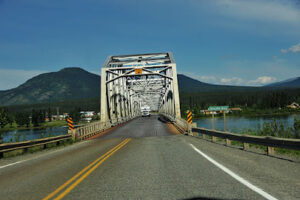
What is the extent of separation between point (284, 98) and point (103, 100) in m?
126

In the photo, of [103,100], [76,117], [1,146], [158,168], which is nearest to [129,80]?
[103,100]

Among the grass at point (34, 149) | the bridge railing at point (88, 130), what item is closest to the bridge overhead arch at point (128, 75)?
the bridge railing at point (88, 130)

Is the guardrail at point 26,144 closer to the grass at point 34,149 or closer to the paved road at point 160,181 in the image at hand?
the grass at point 34,149

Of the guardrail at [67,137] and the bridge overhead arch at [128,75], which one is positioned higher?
the bridge overhead arch at [128,75]

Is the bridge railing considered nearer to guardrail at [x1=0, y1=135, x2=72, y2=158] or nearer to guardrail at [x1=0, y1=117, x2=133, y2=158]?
guardrail at [x1=0, y1=117, x2=133, y2=158]

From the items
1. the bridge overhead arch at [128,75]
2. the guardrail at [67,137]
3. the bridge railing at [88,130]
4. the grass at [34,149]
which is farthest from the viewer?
the bridge overhead arch at [128,75]

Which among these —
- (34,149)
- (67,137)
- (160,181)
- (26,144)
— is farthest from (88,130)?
(160,181)

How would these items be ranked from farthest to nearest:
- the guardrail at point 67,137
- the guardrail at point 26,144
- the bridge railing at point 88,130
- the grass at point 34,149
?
the bridge railing at point 88,130 → the grass at point 34,149 → the guardrail at point 67,137 → the guardrail at point 26,144

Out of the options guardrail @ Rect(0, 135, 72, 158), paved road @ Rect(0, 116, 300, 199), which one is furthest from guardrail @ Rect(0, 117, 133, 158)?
paved road @ Rect(0, 116, 300, 199)

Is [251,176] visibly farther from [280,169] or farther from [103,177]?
[103,177]

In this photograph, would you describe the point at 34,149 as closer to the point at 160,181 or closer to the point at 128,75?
the point at 160,181

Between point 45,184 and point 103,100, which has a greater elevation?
point 103,100

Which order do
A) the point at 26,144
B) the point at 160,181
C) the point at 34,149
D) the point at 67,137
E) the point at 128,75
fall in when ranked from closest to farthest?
the point at 160,181 < the point at 26,144 < the point at 34,149 < the point at 67,137 < the point at 128,75

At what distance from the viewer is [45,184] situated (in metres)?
6.12
